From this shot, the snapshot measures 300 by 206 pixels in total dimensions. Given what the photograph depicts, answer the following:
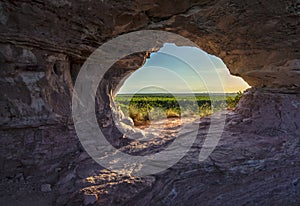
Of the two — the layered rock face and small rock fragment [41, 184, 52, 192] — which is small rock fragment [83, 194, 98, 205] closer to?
the layered rock face

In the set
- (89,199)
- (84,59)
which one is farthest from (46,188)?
(84,59)

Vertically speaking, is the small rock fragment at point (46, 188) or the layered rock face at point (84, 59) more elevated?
the layered rock face at point (84, 59)

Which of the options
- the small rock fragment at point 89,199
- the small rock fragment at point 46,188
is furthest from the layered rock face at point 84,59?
the small rock fragment at point 89,199

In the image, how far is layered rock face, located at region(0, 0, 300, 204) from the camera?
2.48 meters

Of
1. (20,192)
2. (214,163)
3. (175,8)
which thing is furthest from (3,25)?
(214,163)

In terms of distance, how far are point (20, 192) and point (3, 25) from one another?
2.06 metres

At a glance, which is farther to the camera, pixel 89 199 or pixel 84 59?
pixel 84 59

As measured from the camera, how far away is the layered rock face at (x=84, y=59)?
2477 millimetres

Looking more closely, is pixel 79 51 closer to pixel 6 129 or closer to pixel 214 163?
pixel 6 129

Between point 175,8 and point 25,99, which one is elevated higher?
point 175,8

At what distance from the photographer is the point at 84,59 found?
3.30 metres

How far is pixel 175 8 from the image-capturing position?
2.70m

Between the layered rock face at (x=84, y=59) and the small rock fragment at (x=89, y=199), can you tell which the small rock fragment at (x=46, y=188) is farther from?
the small rock fragment at (x=89, y=199)

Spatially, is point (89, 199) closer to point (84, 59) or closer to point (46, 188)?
point (46, 188)
